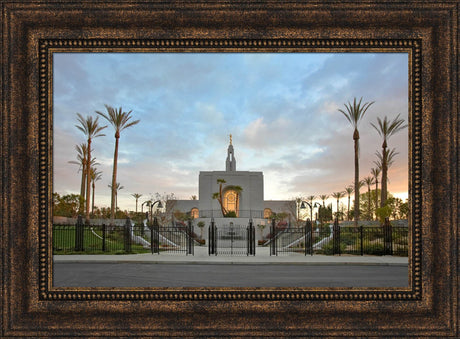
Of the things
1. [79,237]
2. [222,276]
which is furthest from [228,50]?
[79,237]

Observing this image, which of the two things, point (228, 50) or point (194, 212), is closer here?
point (228, 50)

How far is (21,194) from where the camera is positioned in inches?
134

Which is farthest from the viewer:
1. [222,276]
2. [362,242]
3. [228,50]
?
[362,242]

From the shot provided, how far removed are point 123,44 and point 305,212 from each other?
53998 millimetres

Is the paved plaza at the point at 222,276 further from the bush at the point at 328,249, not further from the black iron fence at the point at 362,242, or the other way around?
the bush at the point at 328,249

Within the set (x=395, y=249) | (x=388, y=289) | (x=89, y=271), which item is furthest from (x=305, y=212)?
(x=388, y=289)

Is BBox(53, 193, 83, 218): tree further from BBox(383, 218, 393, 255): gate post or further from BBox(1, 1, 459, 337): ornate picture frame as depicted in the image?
BBox(383, 218, 393, 255): gate post

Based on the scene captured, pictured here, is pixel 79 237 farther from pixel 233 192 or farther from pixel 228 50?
pixel 233 192

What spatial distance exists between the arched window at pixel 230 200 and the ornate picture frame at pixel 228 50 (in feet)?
163

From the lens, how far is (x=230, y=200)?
176ft

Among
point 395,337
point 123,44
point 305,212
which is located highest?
point 123,44

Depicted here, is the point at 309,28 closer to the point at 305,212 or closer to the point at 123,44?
the point at 123,44

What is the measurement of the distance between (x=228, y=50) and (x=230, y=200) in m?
50.4

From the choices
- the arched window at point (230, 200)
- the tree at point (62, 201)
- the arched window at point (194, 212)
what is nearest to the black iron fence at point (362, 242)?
the tree at point (62, 201)
